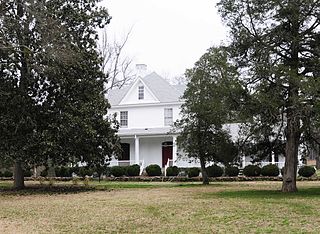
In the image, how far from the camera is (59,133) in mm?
21938

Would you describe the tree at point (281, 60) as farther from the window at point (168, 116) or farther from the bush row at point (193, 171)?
the window at point (168, 116)

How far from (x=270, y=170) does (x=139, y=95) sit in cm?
1249

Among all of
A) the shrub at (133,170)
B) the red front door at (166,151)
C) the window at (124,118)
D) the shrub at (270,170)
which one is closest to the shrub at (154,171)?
the shrub at (133,170)

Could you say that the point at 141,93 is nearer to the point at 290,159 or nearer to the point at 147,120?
the point at 147,120

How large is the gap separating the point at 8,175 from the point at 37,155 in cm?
1806

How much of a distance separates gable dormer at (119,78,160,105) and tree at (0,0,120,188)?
593 inches

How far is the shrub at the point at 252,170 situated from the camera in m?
33.4

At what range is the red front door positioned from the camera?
130ft

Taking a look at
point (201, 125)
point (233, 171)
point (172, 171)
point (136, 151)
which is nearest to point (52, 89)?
point (201, 125)

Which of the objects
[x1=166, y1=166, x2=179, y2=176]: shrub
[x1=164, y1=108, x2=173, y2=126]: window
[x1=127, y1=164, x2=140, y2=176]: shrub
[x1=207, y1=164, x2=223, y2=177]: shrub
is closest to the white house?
[x1=164, y1=108, x2=173, y2=126]: window

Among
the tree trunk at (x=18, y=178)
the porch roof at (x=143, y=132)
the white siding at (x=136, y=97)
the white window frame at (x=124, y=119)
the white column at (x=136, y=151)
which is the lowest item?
the tree trunk at (x=18, y=178)

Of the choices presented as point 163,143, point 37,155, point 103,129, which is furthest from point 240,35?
point 163,143

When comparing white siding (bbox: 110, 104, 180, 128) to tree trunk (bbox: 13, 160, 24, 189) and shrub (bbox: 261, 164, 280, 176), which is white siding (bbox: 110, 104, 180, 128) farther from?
tree trunk (bbox: 13, 160, 24, 189)

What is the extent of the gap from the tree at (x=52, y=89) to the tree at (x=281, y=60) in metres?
7.06
